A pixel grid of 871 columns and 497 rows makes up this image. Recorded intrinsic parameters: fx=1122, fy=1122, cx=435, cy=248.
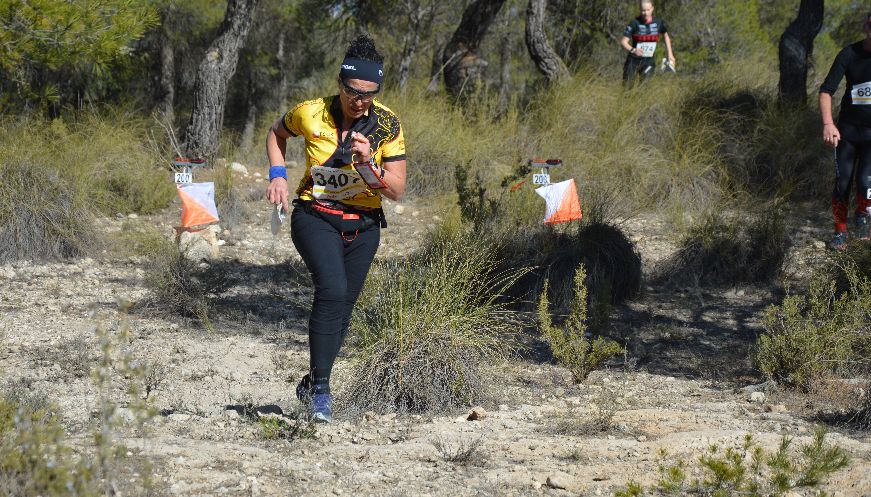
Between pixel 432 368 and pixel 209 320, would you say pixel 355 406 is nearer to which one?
pixel 432 368

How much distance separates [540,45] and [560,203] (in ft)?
15.7

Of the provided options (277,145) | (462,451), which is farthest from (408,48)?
(462,451)

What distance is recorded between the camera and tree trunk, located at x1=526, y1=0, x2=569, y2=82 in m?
12.8

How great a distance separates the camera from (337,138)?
4910mm

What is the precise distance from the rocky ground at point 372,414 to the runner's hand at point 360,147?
117 centimetres

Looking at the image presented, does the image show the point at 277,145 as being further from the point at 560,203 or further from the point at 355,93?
the point at 560,203

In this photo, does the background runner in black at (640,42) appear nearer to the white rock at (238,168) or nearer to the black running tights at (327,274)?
the white rock at (238,168)

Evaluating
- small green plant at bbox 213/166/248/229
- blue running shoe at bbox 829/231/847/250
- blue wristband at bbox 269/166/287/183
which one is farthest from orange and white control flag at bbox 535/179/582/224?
blue wristband at bbox 269/166/287/183

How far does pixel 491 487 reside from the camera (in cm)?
417

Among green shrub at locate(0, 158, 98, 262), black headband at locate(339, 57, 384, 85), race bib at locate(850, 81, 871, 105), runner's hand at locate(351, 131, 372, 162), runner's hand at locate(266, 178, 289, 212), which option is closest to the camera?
runner's hand at locate(351, 131, 372, 162)

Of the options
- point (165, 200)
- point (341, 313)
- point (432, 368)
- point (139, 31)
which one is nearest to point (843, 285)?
point (432, 368)

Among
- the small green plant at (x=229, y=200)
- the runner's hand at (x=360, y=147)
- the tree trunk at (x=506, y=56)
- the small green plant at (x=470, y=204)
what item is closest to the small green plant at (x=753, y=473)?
the runner's hand at (x=360, y=147)

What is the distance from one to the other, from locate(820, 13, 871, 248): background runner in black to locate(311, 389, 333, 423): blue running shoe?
4.43 meters

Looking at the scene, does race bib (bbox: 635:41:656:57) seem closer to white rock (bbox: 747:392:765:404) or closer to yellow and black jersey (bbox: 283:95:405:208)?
white rock (bbox: 747:392:765:404)
